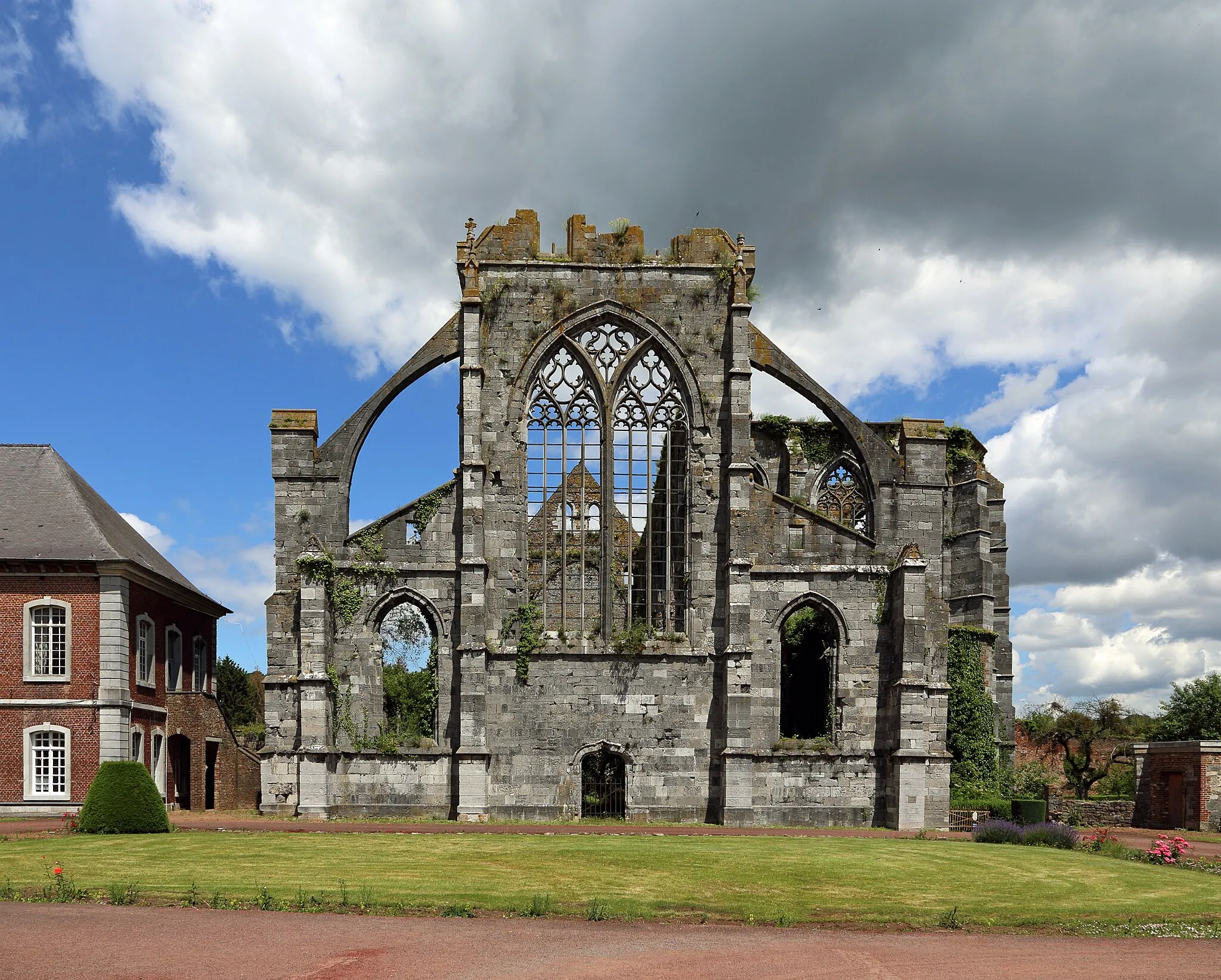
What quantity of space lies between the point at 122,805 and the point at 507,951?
13.4m

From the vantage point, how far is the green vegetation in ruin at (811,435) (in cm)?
3553

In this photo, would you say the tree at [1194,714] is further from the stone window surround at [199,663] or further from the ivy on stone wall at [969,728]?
the stone window surround at [199,663]

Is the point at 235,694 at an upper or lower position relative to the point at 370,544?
lower

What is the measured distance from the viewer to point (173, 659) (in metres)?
31.8

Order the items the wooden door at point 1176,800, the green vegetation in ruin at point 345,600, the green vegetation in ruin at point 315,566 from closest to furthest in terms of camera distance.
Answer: the green vegetation in ruin at point 315,566 < the green vegetation in ruin at point 345,600 < the wooden door at point 1176,800

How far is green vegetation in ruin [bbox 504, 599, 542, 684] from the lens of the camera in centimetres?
2575

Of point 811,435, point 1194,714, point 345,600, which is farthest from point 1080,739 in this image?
point 345,600

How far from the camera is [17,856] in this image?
55.5ft

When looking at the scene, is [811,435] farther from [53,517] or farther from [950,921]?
[950,921]

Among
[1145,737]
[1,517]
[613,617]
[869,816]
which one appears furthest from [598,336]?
[1145,737]

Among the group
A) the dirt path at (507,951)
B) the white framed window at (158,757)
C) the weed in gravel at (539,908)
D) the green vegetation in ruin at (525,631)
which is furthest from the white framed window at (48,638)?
the weed in gravel at (539,908)

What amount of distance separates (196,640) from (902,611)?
2066 centimetres

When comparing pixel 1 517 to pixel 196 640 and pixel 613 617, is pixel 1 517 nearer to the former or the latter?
pixel 196 640

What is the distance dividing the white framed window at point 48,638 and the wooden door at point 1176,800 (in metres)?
28.8
